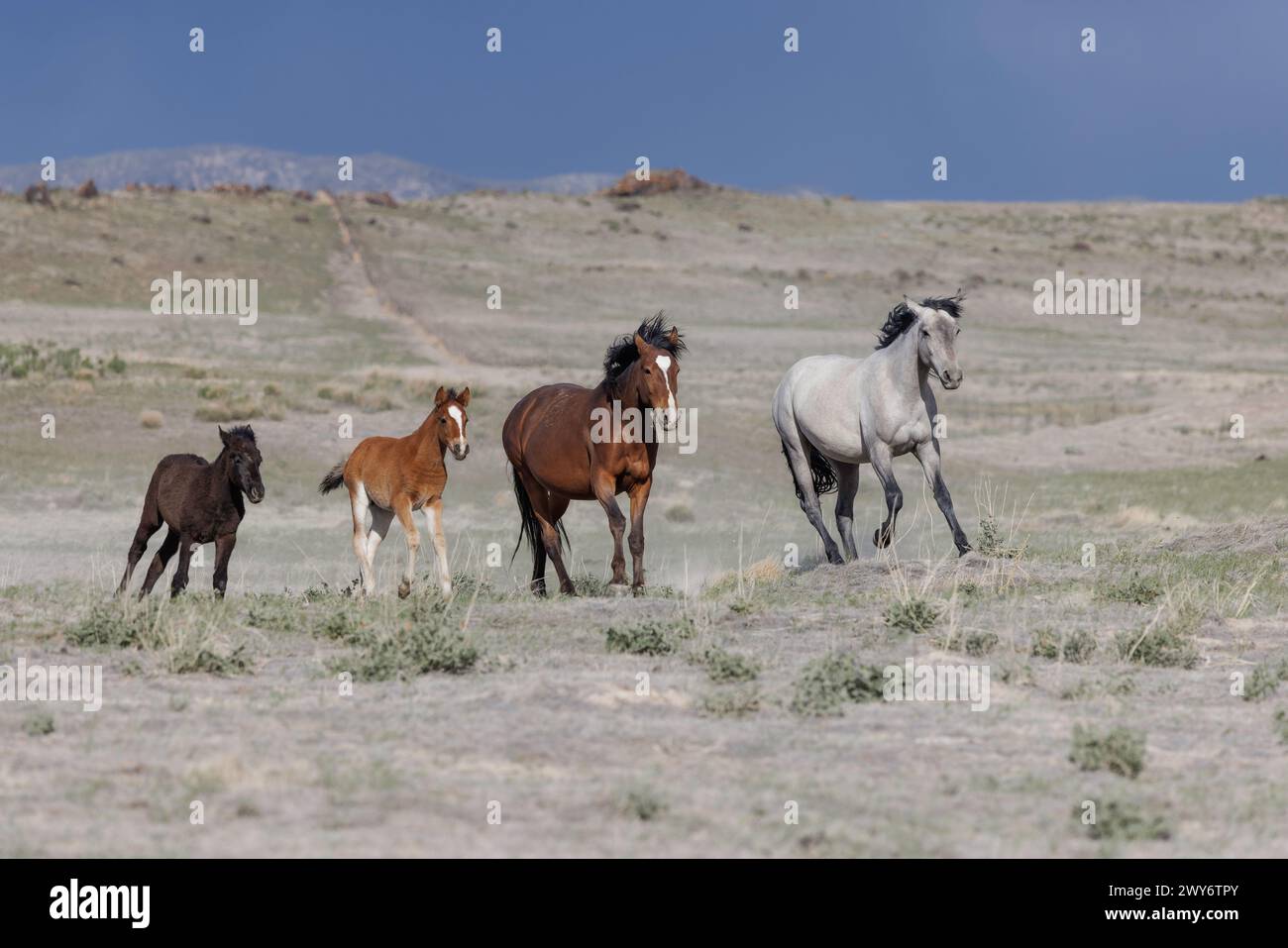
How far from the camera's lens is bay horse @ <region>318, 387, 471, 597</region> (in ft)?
38.8

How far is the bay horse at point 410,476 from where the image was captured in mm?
11812

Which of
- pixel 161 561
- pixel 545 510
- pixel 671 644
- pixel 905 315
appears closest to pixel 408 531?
pixel 545 510

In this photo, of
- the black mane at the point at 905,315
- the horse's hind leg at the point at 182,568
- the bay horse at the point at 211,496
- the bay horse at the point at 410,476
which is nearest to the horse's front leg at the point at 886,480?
the black mane at the point at 905,315

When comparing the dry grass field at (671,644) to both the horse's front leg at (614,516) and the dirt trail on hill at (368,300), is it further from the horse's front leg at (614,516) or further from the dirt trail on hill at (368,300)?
the dirt trail on hill at (368,300)

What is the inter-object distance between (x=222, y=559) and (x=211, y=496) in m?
0.47

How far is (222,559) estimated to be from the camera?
38.5 feet

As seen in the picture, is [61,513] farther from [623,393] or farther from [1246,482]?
[1246,482]

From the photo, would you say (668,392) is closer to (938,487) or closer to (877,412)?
(877,412)

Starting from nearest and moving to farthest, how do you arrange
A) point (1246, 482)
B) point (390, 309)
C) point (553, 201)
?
point (1246, 482) < point (390, 309) < point (553, 201)

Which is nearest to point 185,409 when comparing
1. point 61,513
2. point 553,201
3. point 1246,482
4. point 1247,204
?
point 61,513

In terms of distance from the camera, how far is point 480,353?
1759 inches

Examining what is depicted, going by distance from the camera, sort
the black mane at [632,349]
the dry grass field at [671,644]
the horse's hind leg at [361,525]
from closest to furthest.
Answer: the dry grass field at [671,644] < the horse's hind leg at [361,525] < the black mane at [632,349]

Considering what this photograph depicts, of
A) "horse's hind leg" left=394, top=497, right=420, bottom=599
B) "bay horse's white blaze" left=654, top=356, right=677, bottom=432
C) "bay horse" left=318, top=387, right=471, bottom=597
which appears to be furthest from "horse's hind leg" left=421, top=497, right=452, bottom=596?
"bay horse's white blaze" left=654, top=356, right=677, bottom=432
